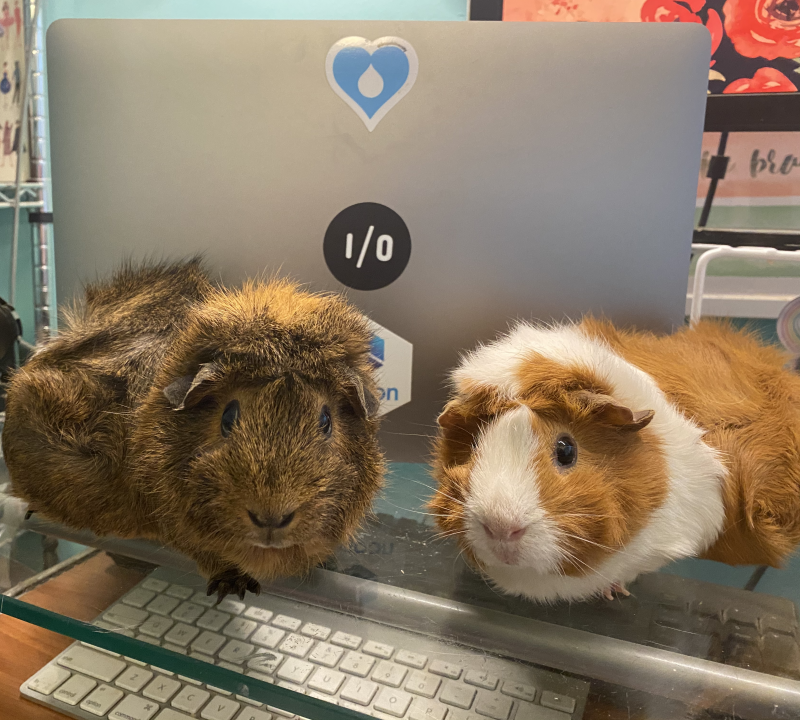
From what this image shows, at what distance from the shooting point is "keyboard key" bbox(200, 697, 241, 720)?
2.75 feet

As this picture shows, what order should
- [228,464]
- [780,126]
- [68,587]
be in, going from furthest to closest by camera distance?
[780,126], [68,587], [228,464]

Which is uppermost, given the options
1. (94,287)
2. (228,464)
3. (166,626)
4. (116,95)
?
(116,95)

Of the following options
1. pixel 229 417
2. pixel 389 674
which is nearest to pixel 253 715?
pixel 389 674

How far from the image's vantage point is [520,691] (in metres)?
0.66

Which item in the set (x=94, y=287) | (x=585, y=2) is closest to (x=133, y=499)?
(x=94, y=287)

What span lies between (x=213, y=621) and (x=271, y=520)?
312mm

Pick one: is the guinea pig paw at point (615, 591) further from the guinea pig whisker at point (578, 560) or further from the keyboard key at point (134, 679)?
the keyboard key at point (134, 679)

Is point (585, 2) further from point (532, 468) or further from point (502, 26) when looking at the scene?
point (532, 468)

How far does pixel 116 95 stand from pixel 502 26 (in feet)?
1.77

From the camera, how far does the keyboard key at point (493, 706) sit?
2.11 ft

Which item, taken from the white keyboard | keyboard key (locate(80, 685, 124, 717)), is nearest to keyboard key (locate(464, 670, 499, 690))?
the white keyboard

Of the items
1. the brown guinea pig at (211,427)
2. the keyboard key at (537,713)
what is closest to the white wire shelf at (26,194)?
the brown guinea pig at (211,427)

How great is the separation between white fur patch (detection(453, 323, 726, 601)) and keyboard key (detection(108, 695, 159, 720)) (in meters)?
0.54

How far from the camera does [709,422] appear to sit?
710 mm
